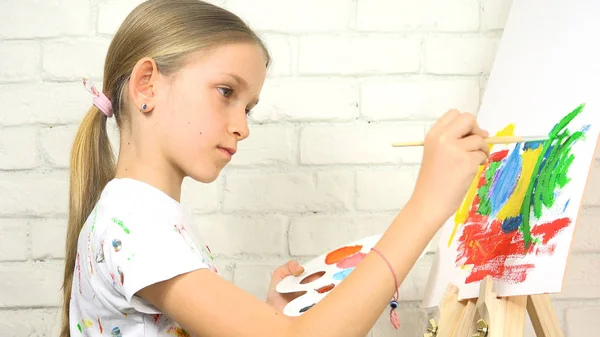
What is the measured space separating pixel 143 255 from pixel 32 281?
0.73 m

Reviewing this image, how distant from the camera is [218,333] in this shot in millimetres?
846

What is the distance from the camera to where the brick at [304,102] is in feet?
4.92

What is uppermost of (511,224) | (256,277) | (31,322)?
(511,224)

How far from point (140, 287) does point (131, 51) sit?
0.38 meters

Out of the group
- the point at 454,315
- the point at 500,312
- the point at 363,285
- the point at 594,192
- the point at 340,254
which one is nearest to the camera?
the point at 363,285

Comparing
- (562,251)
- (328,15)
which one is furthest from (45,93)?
(562,251)

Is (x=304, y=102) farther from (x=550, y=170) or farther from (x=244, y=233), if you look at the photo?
(x=550, y=170)

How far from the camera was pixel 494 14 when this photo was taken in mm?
1509

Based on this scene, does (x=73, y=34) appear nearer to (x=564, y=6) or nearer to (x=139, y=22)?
(x=139, y=22)

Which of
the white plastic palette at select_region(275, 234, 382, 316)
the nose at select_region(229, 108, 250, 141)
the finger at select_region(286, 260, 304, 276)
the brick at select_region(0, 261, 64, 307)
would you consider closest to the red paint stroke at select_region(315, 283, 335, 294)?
the white plastic palette at select_region(275, 234, 382, 316)

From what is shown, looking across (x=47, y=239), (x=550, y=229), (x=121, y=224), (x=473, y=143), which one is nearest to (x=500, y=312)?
(x=550, y=229)

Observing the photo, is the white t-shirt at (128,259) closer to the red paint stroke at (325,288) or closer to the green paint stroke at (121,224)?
the green paint stroke at (121,224)

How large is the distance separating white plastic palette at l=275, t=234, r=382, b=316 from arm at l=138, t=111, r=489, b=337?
0.43 ft

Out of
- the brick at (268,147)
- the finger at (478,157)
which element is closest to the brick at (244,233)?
the brick at (268,147)
